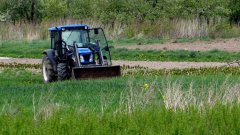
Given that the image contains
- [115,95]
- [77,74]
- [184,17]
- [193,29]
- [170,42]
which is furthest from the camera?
[184,17]

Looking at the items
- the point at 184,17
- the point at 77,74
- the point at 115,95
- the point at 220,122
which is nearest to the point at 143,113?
the point at 220,122

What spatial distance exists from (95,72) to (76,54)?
1.07 meters

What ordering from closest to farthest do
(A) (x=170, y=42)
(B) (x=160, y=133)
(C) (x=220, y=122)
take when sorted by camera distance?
(B) (x=160, y=133), (C) (x=220, y=122), (A) (x=170, y=42)

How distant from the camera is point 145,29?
153 ft

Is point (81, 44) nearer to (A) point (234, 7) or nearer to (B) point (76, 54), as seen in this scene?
(B) point (76, 54)

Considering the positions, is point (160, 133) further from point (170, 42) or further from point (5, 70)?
point (170, 42)

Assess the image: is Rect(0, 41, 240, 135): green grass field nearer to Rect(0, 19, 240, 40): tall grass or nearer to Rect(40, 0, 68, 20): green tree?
Rect(0, 19, 240, 40): tall grass

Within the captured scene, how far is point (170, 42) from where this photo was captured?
4159cm

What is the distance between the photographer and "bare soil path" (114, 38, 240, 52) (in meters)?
37.9

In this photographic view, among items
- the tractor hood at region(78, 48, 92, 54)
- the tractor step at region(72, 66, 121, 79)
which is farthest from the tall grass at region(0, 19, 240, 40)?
the tractor step at region(72, 66, 121, 79)

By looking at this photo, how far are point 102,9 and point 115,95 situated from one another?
3535 centimetres

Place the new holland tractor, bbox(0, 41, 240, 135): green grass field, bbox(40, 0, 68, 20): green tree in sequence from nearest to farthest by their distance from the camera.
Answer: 1. bbox(0, 41, 240, 135): green grass field
2. the new holland tractor
3. bbox(40, 0, 68, 20): green tree

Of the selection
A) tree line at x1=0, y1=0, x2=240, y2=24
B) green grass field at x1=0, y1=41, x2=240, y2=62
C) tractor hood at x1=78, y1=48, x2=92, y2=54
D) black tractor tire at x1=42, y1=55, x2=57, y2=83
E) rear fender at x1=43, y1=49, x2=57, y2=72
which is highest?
tree line at x1=0, y1=0, x2=240, y2=24

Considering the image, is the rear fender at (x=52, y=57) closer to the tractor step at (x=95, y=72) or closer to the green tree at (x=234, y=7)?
the tractor step at (x=95, y=72)
